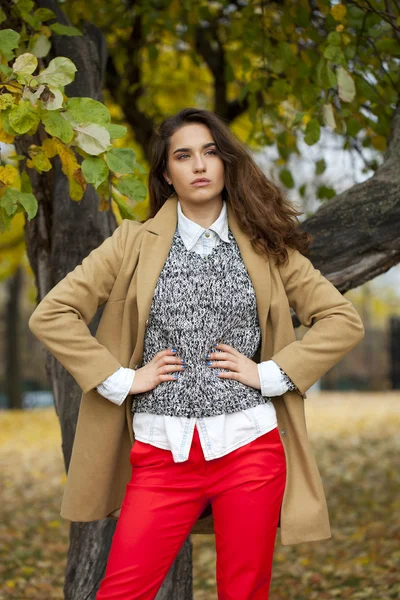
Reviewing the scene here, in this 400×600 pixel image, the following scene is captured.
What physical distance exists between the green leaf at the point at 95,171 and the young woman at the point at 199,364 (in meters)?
0.18

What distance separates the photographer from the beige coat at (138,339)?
2432 millimetres

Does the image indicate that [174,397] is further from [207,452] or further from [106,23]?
[106,23]

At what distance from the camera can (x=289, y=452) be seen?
2582 millimetres

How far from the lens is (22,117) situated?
7.86ft

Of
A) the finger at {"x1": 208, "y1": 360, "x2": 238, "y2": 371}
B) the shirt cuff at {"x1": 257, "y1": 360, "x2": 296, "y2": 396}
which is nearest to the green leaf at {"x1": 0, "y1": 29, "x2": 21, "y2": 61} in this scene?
the finger at {"x1": 208, "y1": 360, "x2": 238, "y2": 371}

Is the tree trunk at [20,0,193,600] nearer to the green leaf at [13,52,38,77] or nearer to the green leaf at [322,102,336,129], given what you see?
the green leaf at [13,52,38,77]

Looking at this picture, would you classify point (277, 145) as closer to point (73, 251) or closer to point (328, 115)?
point (328, 115)

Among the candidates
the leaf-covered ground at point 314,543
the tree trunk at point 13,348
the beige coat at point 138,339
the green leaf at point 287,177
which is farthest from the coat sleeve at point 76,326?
the tree trunk at point 13,348

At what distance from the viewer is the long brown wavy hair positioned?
2570mm

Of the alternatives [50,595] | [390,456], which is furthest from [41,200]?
[390,456]

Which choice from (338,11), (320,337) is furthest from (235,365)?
(338,11)

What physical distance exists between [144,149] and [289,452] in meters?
4.40

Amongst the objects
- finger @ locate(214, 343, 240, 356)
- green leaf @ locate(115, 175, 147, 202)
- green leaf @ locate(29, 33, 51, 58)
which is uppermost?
green leaf @ locate(29, 33, 51, 58)

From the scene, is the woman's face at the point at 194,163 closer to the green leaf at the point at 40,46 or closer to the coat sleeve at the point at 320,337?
the coat sleeve at the point at 320,337
